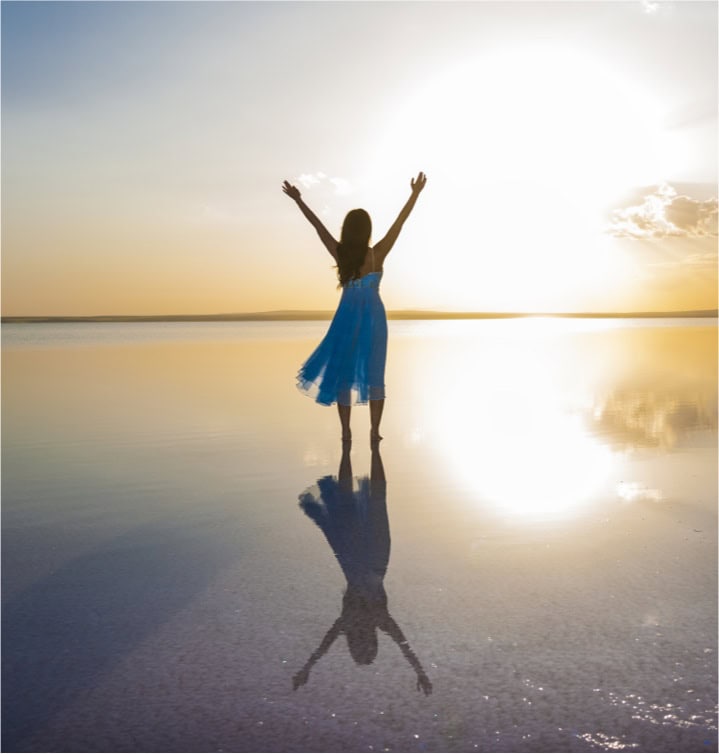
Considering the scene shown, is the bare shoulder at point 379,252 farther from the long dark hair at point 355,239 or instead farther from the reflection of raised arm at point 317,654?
the reflection of raised arm at point 317,654

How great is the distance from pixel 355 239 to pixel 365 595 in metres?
5.06

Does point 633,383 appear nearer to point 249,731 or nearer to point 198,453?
point 198,453

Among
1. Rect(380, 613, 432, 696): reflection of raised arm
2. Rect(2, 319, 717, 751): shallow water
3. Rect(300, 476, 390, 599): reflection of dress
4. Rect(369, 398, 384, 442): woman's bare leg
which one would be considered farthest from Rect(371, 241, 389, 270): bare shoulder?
Rect(380, 613, 432, 696): reflection of raised arm

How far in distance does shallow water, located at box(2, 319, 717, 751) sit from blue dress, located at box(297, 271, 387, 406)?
0.56m

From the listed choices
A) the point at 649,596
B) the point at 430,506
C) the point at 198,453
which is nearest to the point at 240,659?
the point at 649,596

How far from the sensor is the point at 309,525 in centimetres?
520

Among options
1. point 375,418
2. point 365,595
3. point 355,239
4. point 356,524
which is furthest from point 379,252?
point 365,595

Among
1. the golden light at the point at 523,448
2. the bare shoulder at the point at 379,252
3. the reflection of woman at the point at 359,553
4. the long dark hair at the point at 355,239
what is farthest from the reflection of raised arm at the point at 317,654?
the bare shoulder at the point at 379,252

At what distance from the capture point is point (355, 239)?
8.30 meters

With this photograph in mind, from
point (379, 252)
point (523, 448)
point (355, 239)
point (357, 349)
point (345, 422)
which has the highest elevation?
point (355, 239)

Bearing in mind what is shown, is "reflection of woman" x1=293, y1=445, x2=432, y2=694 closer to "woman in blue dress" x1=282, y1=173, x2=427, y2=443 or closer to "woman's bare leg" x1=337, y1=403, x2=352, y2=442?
"woman's bare leg" x1=337, y1=403, x2=352, y2=442

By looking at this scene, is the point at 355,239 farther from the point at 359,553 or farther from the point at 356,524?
the point at 359,553

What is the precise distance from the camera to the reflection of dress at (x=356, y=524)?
13.7ft

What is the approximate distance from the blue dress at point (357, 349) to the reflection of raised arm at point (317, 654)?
16.3 feet
